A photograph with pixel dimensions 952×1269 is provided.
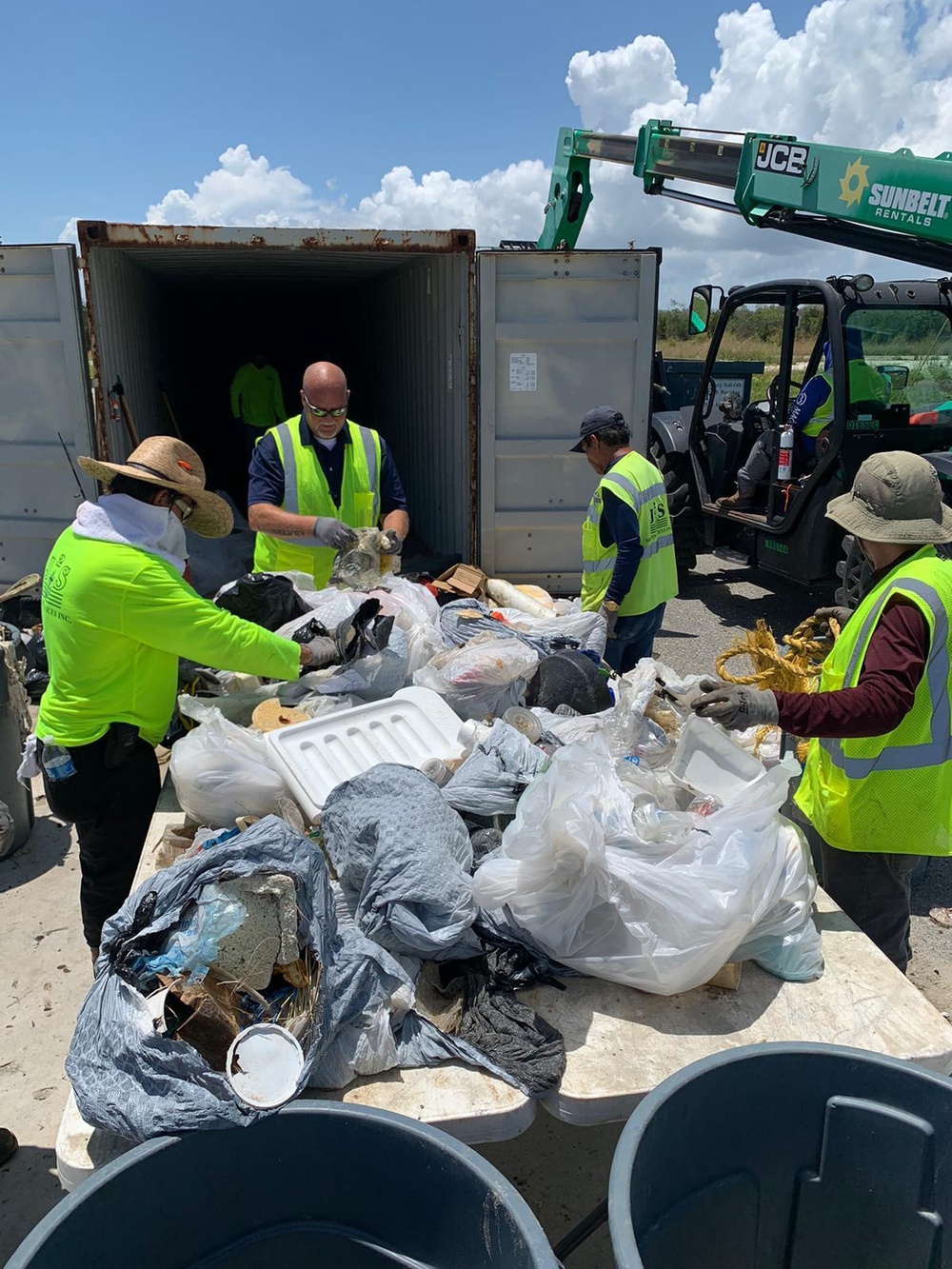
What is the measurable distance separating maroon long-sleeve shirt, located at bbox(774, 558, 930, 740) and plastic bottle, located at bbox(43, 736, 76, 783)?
1978 millimetres

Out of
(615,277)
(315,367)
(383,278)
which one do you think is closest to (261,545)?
(315,367)

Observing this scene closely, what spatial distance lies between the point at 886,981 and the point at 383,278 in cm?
751

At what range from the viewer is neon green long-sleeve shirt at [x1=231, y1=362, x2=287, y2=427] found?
952 centimetres

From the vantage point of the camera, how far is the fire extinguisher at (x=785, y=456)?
6508 millimetres

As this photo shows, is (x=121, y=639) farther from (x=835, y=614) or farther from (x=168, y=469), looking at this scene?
(x=835, y=614)

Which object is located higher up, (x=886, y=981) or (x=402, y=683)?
(x=402, y=683)

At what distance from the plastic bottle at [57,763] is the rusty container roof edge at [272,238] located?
3.25 m

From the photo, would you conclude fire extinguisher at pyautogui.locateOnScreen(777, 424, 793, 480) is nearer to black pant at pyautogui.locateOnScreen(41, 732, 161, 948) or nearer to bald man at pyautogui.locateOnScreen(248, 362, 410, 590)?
bald man at pyautogui.locateOnScreen(248, 362, 410, 590)

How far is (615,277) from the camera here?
16.9 ft

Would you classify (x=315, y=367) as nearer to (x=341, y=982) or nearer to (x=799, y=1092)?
(x=341, y=982)

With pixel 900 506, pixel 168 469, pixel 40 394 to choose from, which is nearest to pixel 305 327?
pixel 40 394

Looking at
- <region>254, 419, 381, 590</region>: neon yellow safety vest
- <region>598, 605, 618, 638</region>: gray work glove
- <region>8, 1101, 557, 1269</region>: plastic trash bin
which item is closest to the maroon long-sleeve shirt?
<region>8, 1101, 557, 1269</region>: plastic trash bin

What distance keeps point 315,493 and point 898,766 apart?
110 inches

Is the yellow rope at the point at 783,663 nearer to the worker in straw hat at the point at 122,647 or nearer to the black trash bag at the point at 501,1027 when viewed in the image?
the black trash bag at the point at 501,1027
